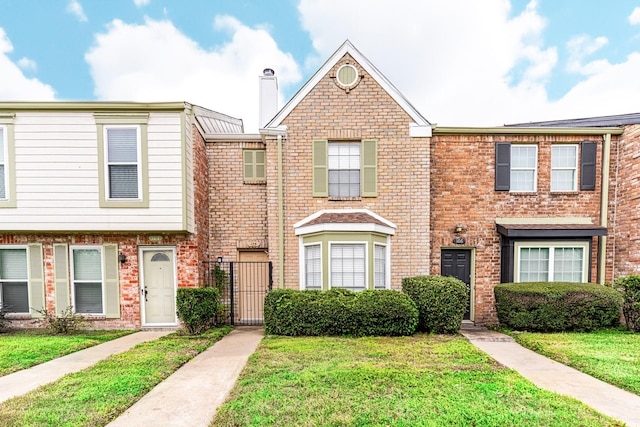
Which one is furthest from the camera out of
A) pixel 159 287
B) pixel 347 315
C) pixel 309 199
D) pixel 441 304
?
pixel 309 199

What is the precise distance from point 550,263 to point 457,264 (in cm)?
238

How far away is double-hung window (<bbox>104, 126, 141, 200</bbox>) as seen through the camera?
282 inches

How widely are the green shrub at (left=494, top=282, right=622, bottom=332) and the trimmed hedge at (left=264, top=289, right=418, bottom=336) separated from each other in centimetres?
291

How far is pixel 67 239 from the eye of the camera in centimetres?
744

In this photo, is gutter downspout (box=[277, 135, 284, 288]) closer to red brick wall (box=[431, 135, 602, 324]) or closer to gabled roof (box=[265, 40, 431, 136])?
gabled roof (box=[265, 40, 431, 136])

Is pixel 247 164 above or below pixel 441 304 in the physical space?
above

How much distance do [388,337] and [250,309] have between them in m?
4.02

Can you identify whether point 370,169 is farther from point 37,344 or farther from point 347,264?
point 37,344

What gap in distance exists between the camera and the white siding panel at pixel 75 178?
23.1ft

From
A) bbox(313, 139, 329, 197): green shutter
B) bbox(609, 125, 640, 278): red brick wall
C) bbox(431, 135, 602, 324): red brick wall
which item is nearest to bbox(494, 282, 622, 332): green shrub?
bbox(431, 135, 602, 324): red brick wall

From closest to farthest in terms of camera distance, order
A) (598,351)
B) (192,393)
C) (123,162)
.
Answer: (192,393)
(598,351)
(123,162)

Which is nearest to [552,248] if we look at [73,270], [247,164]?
[247,164]

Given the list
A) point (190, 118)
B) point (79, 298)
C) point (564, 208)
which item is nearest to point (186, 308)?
point (79, 298)

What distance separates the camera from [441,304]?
667 cm
